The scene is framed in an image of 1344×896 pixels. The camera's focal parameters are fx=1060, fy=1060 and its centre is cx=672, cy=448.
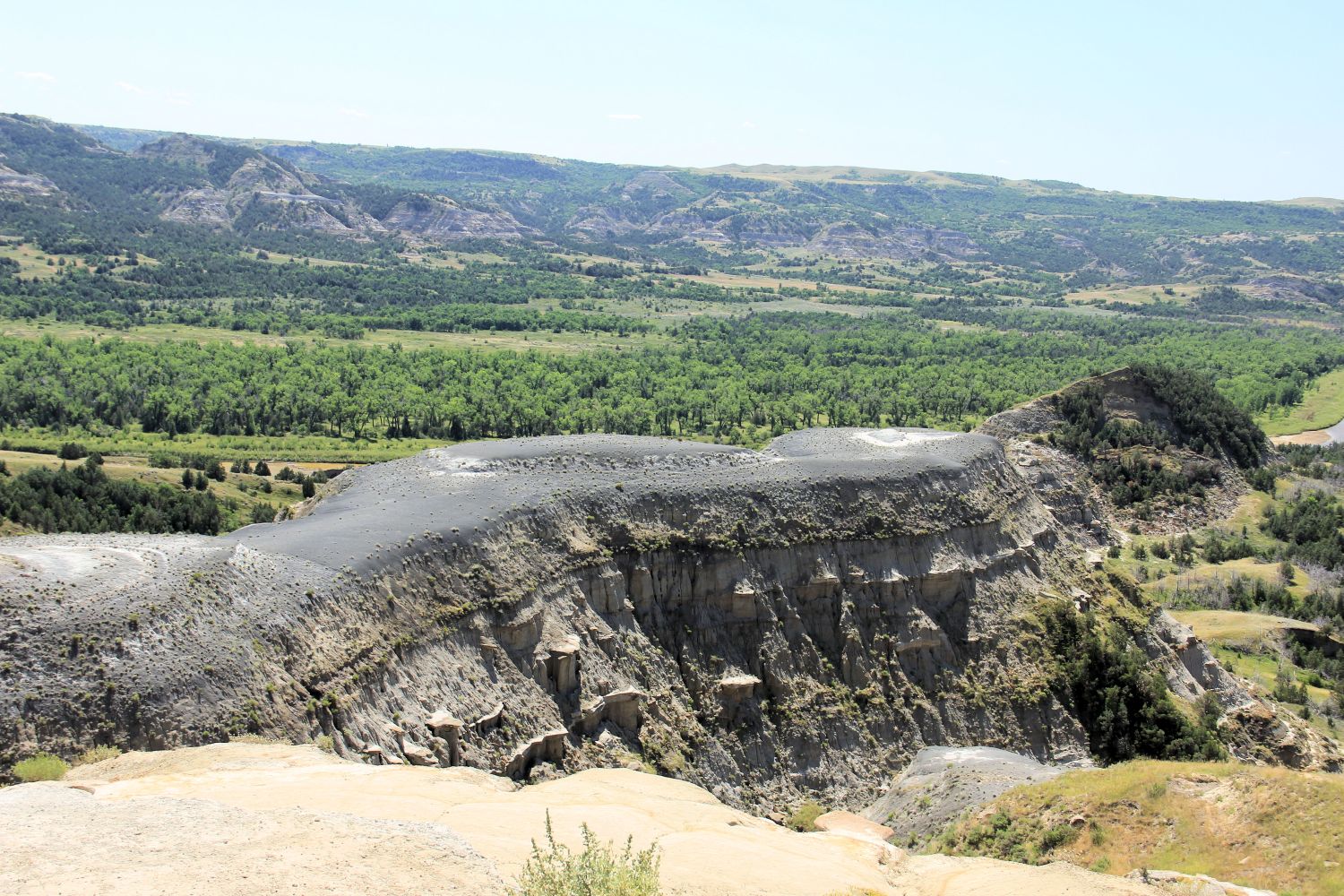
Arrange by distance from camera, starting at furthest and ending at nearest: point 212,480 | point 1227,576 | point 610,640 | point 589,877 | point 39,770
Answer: point 212,480 → point 1227,576 → point 610,640 → point 39,770 → point 589,877

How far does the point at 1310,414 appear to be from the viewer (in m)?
167

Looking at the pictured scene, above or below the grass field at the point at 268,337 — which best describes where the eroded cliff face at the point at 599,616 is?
above

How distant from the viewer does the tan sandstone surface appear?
23.9 metres

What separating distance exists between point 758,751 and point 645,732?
20.1ft

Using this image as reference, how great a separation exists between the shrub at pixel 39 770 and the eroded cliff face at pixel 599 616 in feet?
3.16

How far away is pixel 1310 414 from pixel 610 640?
517 feet

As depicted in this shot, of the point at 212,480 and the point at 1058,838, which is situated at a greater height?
the point at 1058,838

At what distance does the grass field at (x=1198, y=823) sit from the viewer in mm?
32438

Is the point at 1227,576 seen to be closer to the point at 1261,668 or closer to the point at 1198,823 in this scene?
the point at 1261,668

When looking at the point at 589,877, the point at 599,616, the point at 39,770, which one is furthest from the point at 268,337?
the point at 589,877

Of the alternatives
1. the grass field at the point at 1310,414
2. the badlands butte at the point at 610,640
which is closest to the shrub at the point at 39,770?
the badlands butte at the point at 610,640

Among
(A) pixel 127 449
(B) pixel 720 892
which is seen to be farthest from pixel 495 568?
(A) pixel 127 449

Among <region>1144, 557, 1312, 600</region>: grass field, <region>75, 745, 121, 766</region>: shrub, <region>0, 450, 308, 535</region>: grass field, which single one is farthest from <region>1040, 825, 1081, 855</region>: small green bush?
<region>0, 450, 308, 535</region>: grass field

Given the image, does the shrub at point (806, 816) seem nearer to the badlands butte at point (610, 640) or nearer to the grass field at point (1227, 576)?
the badlands butte at point (610, 640)
